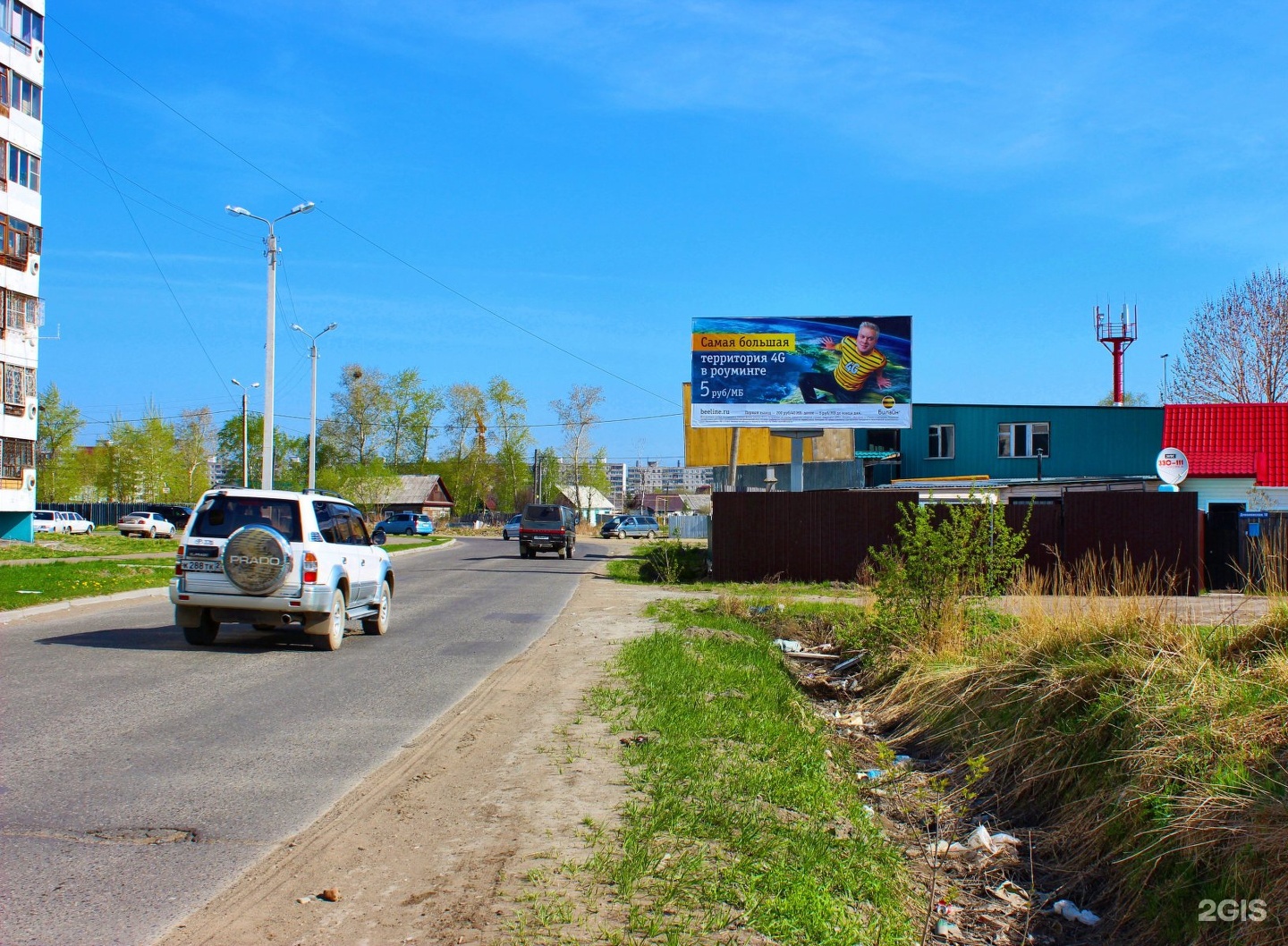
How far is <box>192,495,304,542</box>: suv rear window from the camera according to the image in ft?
41.3

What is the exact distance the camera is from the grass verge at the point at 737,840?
170 inches

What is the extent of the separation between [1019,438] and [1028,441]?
382 millimetres

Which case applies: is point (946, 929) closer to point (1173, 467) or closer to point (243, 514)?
point (243, 514)

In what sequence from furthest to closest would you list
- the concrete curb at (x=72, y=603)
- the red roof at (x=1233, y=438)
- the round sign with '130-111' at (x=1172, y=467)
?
the red roof at (x=1233, y=438)
the round sign with '130-111' at (x=1172, y=467)
the concrete curb at (x=72, y=603)

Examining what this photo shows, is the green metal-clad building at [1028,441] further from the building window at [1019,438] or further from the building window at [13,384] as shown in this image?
the building window at [13,384]

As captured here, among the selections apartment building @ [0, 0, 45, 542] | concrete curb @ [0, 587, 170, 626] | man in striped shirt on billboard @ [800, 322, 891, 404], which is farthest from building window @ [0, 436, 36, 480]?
man in striped shirt on billboard @ [800, 322, 891, 404]

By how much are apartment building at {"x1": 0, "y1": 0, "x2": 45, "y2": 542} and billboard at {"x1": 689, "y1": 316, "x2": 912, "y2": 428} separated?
3081cm

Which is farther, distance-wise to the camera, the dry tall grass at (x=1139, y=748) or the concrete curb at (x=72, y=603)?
the concrete curb at (x=72, y=603)

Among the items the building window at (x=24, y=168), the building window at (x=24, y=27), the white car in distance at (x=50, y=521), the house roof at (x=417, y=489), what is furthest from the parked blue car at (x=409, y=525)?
the building window at (x=24, y=27)

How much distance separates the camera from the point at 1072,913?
5.07 m

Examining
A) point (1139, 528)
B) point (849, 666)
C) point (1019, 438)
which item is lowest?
point (849, 666)

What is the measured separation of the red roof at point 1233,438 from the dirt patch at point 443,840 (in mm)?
32929
